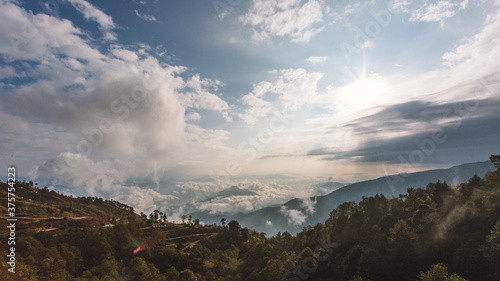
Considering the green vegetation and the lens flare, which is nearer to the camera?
the green vegetation

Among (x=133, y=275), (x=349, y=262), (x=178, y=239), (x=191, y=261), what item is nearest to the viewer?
(x=133, y=275)

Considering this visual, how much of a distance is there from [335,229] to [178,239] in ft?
393

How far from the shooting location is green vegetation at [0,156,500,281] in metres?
56.2

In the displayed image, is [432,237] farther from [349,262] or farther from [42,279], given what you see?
[42,279]

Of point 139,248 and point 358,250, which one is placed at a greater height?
point 139,248

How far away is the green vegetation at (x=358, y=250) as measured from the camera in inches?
2212

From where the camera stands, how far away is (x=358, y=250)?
7800cm

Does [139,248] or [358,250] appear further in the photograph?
[139,248]

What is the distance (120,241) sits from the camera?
10694 cm

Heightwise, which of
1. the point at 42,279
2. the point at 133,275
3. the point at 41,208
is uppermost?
the point at 41,208

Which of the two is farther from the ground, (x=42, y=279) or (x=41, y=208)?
(x=41, y=208)

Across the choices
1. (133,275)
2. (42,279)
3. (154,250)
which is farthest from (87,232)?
(133,275)

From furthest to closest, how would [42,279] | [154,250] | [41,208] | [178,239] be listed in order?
1. [41,208]
2. [178,239]
3. [154,250]
4. [42,279]

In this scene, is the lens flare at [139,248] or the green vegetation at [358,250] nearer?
the green vegetation at [358,250]
